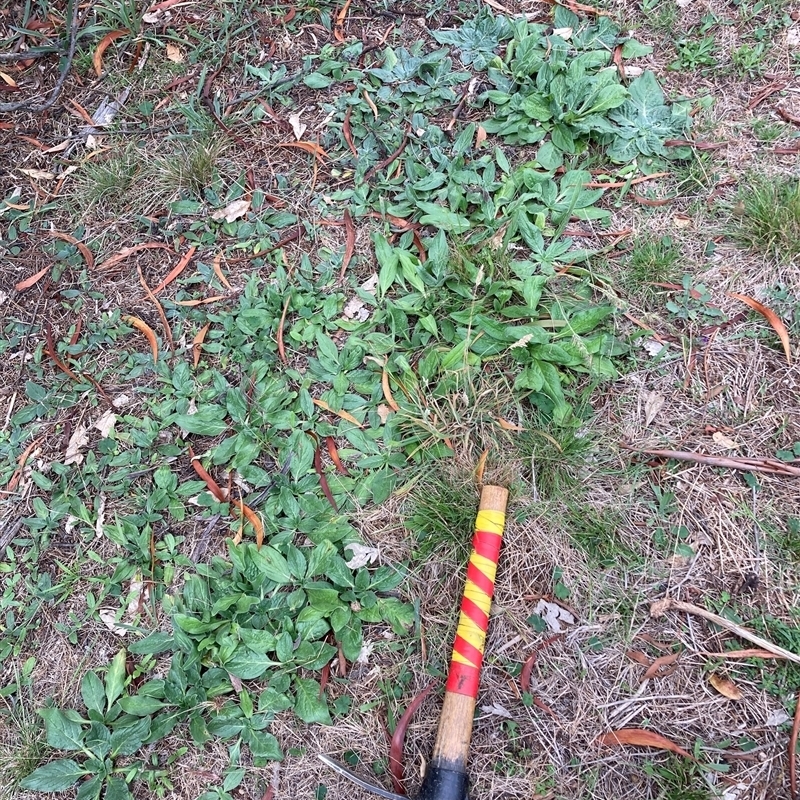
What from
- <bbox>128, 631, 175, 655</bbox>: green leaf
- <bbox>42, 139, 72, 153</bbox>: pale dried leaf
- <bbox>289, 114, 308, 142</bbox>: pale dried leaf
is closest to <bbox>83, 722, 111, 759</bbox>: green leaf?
<bbox>128, 631, 175, 655</bbox>: green leaf

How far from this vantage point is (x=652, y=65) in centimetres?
249

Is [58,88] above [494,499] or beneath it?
above

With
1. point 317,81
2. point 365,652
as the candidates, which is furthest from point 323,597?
point 317,81

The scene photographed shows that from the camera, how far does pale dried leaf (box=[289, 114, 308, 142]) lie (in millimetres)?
2582

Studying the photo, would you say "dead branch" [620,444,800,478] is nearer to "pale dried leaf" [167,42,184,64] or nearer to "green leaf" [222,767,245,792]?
"green leaf" [222,767,245,792]

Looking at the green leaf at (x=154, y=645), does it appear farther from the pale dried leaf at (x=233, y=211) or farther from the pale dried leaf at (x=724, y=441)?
the pale dried leaf at (x=724, y=441)

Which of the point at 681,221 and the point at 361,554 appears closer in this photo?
the point at 361,554

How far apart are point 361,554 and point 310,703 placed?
1.49 feet

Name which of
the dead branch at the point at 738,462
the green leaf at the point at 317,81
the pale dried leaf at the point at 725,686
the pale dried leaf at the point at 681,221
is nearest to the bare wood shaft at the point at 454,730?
the pale dried leaf at the point at 725,686

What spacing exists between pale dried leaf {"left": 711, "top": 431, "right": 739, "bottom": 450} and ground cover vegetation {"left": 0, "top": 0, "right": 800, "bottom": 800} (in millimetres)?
33

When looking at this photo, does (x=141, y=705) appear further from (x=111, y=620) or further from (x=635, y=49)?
(x=635, y=49)

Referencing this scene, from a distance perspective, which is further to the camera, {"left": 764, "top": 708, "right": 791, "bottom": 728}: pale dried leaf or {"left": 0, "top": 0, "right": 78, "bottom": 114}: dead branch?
{"left": 0, "top": 0, "right": 78, "bottom": 114}: dead branch

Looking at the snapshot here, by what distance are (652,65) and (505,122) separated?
2.11 ft

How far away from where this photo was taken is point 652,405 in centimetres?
209
